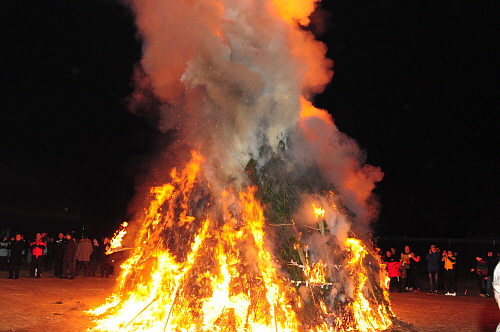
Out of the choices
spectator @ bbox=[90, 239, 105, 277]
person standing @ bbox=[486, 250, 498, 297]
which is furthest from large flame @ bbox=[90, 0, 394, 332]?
spectator @ bbox=[90, 239, 105, 277]

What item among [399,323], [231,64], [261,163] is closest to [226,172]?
[261,163]

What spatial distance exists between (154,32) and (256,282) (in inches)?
214

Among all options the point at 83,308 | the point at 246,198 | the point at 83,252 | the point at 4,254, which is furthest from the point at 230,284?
the point at 4,254

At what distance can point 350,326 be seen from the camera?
759 cm

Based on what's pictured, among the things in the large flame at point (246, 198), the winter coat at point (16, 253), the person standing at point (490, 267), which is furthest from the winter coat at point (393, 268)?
the winter coat at point (16, 253)

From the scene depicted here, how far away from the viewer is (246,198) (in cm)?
834

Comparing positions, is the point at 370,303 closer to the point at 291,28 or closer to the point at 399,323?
the point at 399,323

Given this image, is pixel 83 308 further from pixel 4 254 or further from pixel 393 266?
pixel 4 254

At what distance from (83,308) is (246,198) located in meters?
4.15

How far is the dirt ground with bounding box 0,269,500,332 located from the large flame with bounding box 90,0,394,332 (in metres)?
0.68

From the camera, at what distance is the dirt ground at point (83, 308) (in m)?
7.87

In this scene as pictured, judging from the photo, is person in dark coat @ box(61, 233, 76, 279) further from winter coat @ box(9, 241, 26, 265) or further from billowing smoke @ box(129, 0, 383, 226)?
billowing smoke @ box(129, 0, 383, 226)

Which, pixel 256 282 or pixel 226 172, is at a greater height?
pixel 226 172

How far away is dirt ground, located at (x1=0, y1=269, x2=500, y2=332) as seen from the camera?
7871 mm
